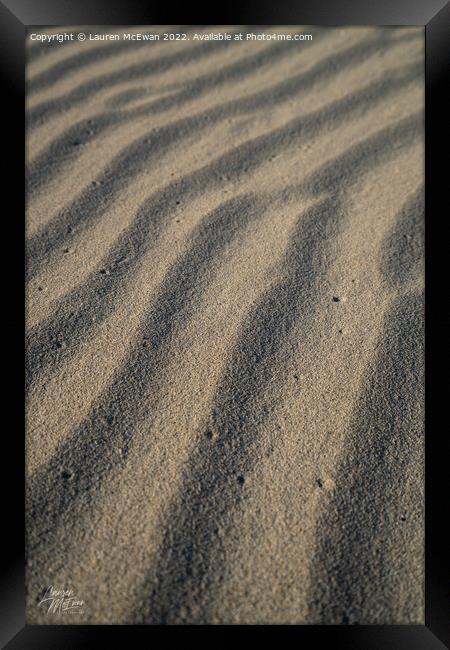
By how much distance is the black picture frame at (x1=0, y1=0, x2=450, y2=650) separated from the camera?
826 millimetres

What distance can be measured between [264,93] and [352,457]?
1.32 meters

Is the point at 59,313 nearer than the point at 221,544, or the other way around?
the point at 221,544

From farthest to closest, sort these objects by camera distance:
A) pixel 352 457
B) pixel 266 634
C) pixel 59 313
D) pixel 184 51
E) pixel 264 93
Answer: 1. pixel 184 51
2. pixel 264 93
3. pixel 59 313
4. pixel 352 457
5. pixel 266 634

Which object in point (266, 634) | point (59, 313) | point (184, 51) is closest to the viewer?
point (266, 634)

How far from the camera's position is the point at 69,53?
1841 millimetres

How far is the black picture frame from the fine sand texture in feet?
0.08

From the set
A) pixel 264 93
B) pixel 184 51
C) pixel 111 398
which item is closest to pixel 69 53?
pixel 184 51
